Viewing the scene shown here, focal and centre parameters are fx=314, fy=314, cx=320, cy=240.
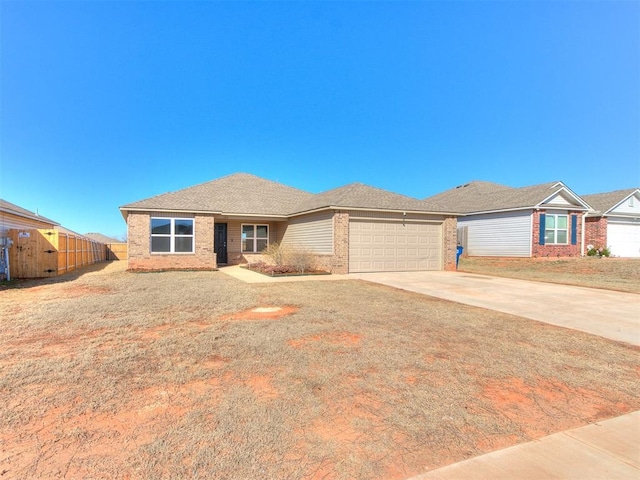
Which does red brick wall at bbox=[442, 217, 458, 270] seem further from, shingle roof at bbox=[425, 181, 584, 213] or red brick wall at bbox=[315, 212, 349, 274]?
red brick wall at bbox=[315, 212, 349, 274]

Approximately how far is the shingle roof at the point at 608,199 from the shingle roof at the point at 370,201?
607 inches

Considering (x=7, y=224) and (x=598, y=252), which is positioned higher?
(x=7, y=224)

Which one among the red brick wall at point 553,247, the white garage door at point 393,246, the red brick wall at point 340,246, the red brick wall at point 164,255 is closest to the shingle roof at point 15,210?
the red brick wall at point 164,255

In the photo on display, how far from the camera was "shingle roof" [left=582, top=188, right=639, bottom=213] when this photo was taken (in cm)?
2242

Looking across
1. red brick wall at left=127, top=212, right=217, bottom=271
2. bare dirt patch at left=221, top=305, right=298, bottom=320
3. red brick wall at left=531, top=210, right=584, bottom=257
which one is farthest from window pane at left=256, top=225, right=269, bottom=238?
red brick wall at left=531, top=210, right=584, bottom=257

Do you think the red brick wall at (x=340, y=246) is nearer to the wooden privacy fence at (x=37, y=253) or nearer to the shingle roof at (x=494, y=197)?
the shingle roof at (x=494, y=197)

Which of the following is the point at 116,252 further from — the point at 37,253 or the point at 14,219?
the point at 37,253

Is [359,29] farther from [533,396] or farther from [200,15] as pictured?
[533,396]

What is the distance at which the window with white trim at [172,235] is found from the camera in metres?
15.2

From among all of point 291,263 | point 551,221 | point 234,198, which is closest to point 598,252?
point 551,221

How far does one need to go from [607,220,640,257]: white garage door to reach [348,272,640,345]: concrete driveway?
55.7ft

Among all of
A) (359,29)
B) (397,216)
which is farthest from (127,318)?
(359,29)

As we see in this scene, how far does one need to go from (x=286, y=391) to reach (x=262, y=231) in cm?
1679

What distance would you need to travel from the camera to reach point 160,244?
1526 centimetres
